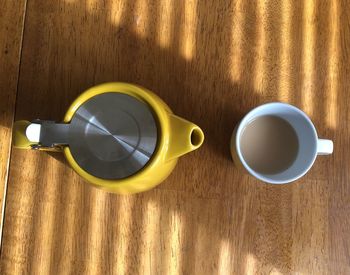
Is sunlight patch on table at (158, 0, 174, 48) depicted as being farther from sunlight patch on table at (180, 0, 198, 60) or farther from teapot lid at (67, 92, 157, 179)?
Result: teapot lid at (67, 92, 157, 179)

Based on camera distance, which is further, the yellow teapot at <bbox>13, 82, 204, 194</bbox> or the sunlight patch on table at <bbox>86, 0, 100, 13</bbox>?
the sunlight patch on table at <bbox>86, 0, 100, 13</bbox>

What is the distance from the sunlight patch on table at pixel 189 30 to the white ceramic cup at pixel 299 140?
0.47ft

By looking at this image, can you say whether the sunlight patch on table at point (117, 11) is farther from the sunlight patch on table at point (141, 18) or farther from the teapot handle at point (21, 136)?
the teapot handle at point (21, 136)

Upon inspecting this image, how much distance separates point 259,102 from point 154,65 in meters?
0.17

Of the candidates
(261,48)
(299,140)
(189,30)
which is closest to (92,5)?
(189,30)

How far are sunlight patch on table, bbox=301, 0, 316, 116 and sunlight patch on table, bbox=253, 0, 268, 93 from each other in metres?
0.06

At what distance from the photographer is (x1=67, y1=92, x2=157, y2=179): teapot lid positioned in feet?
1.65

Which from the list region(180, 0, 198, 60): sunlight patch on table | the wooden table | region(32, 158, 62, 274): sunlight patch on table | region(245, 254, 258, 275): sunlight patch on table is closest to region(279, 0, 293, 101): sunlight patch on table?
the wooden table

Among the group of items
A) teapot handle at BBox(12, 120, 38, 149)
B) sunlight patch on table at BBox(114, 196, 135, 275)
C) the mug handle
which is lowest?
sunlight patch on table at BBox(114, 196, 135, 275)

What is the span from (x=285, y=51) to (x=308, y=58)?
1.4 inches

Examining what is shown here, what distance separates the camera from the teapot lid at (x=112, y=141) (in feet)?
1.65

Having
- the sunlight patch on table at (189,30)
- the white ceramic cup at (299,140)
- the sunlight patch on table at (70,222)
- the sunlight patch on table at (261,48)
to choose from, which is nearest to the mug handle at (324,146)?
the white ceramic cup at (299,140)

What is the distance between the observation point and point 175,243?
0.59 metres

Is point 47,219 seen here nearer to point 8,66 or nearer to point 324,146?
point 8,66
